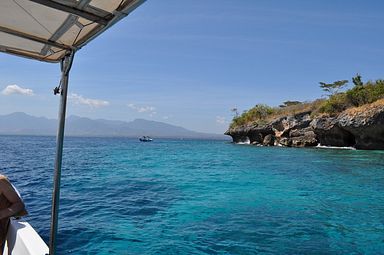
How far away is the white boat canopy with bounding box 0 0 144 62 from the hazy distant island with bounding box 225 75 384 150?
4479cm

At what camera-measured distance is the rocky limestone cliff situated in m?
40.9

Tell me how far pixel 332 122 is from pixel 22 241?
161ft

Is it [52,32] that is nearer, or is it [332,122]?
[52,32]

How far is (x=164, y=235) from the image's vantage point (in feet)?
26.0

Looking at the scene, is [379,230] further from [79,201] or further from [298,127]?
[298,127]

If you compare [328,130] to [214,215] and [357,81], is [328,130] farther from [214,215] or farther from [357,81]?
[214,215]

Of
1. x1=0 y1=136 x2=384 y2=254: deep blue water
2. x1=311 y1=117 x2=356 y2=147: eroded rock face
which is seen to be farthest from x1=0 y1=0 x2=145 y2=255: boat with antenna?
x1=311 y1=117 x2=356 y2=147: eroded rock face

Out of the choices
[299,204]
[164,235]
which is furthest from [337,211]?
[164,235]

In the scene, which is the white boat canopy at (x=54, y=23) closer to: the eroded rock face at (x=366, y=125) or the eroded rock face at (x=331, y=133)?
the eroded rock face at (x=366, y=125)

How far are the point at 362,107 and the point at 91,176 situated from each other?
39951 millimetres

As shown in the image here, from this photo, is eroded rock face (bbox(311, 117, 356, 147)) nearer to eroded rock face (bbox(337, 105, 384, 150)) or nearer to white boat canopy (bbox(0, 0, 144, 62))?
eroded rock face (bbox(337, 105, 384, 150))

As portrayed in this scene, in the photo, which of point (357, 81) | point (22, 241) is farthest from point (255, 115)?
point (22, 241)

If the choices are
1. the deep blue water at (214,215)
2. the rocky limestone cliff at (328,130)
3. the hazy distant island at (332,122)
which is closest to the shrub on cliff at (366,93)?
the hazy distant island at (332,122)

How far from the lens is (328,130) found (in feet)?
155
